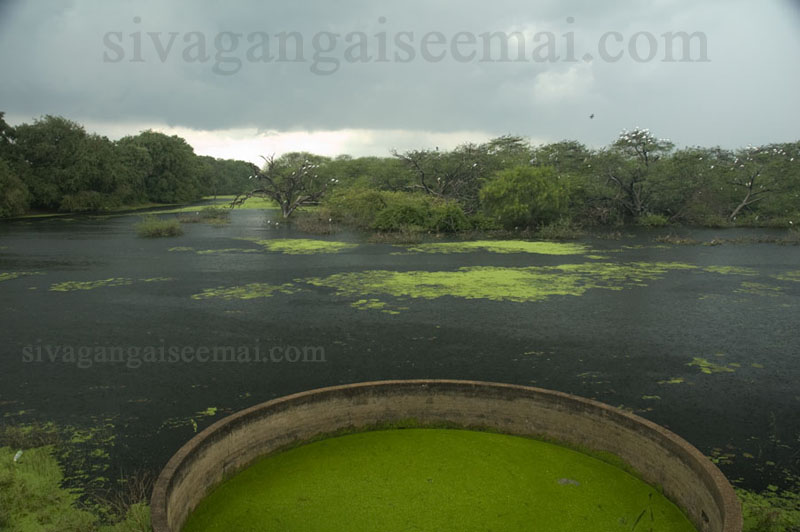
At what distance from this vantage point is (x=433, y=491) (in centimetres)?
350

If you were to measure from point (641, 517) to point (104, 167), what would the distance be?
163 ft

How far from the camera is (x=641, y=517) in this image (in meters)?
3.25

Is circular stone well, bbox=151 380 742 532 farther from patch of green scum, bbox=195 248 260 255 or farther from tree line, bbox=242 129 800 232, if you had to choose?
tree line, bbox=242 129 800 232

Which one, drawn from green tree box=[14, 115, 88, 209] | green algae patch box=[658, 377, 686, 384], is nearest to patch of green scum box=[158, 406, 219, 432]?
green algae patch box=[658, 377, 686, 384]

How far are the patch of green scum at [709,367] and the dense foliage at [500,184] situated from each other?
18190 mm

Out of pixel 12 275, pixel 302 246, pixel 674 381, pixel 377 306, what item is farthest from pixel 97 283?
pixel 674 381

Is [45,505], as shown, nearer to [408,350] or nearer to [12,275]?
[408,350]

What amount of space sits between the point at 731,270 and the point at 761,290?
3.17m

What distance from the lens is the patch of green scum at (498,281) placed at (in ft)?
38.2

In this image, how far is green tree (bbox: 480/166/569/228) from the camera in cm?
2719

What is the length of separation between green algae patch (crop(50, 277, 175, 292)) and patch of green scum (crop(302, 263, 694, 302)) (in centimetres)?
380

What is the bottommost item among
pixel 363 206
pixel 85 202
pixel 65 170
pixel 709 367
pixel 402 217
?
pixel 709 367

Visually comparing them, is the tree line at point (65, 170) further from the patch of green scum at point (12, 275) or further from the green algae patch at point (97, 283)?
the green algae patch at point (97, 283)

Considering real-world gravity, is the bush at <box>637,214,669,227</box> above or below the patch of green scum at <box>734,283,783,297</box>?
above
